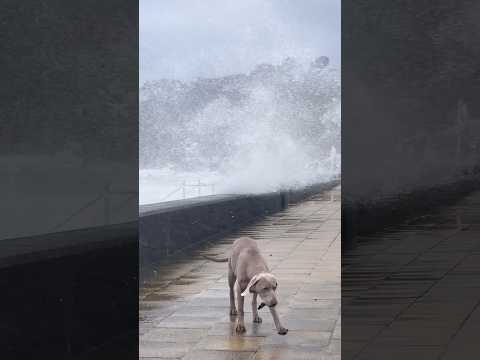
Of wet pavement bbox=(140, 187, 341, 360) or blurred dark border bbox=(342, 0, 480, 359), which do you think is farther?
wet pavement bbox=(140, 187, 341, 360)

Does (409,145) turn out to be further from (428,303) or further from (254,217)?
(254,217)

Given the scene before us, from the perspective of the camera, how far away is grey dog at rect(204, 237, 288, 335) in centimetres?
521

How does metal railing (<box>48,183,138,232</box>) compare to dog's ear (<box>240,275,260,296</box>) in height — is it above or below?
above

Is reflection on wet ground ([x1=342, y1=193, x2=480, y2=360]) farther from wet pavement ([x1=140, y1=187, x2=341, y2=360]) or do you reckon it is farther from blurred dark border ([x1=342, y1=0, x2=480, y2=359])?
wet pavement ([x1=140, y1=187, x2=341, y2=360])

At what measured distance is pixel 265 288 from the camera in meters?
5.21

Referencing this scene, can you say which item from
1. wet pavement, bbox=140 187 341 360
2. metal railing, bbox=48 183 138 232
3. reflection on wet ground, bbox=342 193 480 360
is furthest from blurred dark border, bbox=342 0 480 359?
wet pavement, bbox=140 187 341 360

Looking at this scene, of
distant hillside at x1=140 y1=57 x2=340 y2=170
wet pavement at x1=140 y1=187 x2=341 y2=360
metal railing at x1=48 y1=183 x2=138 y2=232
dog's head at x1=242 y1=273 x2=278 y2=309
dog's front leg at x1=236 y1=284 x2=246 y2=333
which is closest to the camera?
metal railing at x1=48 y1=183 x2=138 y2=232

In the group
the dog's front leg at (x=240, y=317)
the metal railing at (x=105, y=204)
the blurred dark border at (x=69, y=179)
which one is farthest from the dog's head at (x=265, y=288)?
the metal railing at (x=105, y=204)

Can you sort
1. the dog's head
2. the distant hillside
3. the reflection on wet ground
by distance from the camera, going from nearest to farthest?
the reflection on wet ground < the dog's head < the distant hillside

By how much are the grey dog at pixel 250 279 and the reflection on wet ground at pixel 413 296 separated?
1668 millimetres

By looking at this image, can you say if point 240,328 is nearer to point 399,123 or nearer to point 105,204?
point 105,204

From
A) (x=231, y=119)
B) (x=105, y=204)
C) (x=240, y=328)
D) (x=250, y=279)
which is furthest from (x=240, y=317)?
(x=231, y=119)

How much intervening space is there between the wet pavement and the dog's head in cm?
29

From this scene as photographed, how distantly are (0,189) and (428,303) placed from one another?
7.08 feet
